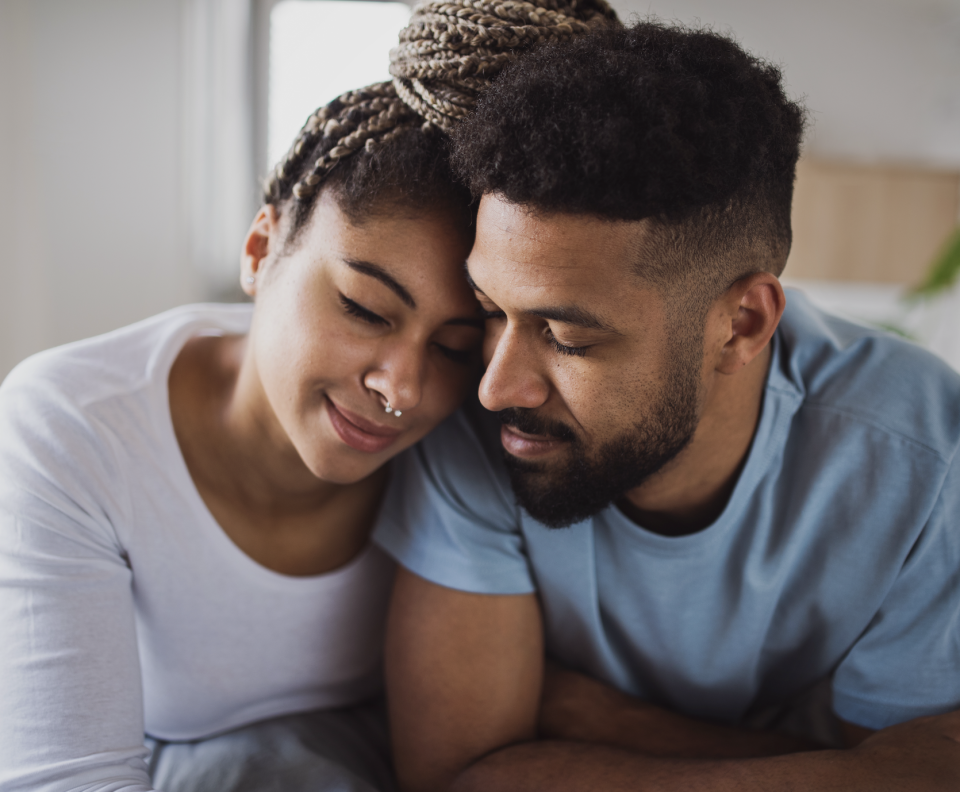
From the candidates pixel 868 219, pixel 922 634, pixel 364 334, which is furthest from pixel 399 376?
pixel 868 219

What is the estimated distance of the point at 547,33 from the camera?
0.97m

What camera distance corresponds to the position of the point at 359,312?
101cm

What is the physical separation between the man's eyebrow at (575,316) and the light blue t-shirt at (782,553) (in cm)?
31

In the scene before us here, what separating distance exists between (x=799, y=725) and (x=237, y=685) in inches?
33.0

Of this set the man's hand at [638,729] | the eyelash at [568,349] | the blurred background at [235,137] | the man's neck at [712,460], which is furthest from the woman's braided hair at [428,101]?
the blurred background at [235,137]

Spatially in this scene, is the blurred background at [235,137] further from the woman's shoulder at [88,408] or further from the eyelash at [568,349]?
the woman's shoulder at [88,408]

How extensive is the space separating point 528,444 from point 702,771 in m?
0.44

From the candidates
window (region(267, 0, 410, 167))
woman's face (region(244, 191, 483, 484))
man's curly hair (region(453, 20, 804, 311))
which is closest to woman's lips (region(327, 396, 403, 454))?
woman's face (region(244, 191, 483, 484))

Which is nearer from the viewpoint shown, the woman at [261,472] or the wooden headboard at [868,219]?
the woman at [261,472]

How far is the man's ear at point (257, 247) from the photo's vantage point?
1.14m

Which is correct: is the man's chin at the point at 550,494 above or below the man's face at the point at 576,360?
below

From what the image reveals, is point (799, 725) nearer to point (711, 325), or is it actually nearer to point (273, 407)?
point (711, 325)

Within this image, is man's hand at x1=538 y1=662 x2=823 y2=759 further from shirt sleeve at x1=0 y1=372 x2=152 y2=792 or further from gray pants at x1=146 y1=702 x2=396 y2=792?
shirt sleeve at x1=0 y1=372 x2=152 y2=792

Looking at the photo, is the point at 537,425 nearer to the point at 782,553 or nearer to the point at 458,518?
the point at 458,518
